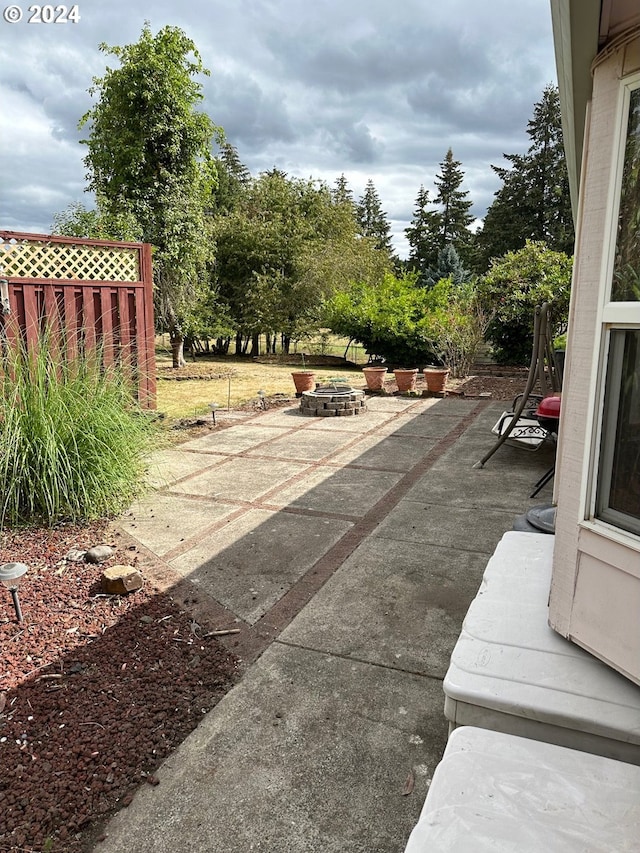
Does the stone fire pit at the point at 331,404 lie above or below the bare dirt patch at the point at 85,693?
above

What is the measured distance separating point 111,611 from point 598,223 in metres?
2.45

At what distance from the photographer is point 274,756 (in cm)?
167

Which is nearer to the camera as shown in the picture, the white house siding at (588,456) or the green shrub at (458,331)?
the white house siding at (588,456)

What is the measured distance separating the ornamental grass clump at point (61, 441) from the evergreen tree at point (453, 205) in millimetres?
30401

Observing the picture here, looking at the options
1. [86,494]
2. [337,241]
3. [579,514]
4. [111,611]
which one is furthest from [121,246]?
[337,241]

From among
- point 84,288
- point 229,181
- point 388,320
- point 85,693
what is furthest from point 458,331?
point 229,181

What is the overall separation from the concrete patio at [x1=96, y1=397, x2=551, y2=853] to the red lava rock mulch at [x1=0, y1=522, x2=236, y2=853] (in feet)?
0.29

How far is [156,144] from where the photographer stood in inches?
413

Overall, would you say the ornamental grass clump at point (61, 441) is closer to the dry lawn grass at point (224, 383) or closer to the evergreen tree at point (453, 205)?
the dry lawn grass at point (224, 383)

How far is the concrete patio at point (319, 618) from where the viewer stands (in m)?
1.47

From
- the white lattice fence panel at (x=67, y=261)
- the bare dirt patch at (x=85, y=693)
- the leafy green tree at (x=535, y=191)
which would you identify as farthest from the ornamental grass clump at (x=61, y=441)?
the leafy green tree at (x=535, y=191)

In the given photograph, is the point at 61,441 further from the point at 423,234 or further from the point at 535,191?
the point at 423,234

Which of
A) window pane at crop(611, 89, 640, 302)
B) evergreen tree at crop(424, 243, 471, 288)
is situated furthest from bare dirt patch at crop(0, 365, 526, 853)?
evergreen tree at crop(424, 243, 471, 288)

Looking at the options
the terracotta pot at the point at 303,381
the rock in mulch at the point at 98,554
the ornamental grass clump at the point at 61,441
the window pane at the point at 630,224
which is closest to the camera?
the window pane at the point at 630,224
